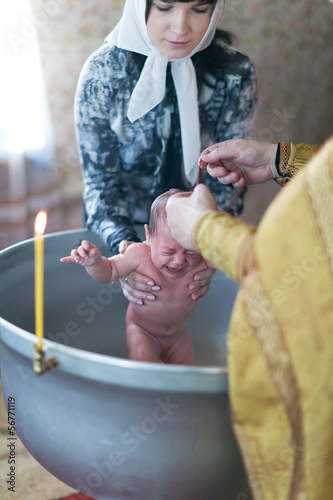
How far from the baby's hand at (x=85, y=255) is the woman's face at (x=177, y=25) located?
1.74 feet

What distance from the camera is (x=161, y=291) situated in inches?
42.5

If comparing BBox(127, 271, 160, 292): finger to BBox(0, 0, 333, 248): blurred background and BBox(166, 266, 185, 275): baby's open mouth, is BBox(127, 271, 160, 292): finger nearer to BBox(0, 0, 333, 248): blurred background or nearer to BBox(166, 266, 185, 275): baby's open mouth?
BBox(166, 266, 185, 275): baby's open mouth

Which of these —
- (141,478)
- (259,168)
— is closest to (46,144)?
(259,168)

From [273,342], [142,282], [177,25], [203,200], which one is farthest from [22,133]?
[273,342]

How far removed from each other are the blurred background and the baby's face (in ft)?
3.27

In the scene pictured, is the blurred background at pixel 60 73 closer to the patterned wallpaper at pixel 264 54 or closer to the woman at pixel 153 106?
the patterned wallpaper at pixel 264 54

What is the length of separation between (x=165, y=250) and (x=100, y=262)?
12 centimetres

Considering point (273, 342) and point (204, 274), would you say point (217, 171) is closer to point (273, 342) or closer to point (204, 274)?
point (204, 274)

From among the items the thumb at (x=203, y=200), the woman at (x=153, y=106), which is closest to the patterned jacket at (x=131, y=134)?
the woman at (x=153, y=106)

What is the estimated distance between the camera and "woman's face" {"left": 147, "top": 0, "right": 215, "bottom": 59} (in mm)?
1164

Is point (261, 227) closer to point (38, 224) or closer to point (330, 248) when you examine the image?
point (330, 248)

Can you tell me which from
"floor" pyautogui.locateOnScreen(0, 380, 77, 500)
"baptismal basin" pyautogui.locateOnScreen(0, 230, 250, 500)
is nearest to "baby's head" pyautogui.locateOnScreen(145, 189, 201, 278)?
"baptismal basin" pyautogui.locateOnScreen(0, 230, 250, 500)

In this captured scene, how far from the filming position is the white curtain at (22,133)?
177 cm

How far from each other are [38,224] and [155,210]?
32 cm
